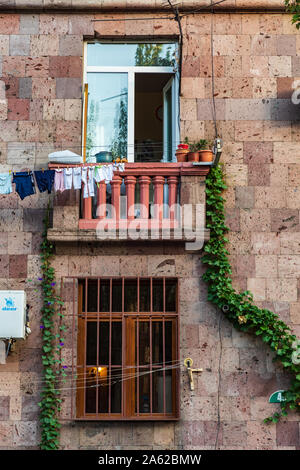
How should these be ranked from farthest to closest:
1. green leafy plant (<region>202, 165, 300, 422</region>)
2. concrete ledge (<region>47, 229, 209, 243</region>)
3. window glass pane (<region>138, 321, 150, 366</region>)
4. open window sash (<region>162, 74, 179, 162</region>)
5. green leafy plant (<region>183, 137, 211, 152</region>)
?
open window sash (<region>162, 74, 179, 162</region>)
green leafy plant (<region>183, 137, 211, 152</region>)
window glass pane (<region>138, 321, 150, 366</region>)
concrete ledge (<region>47, 229, 209, 243</region>)
green leafy plant (<region>202, 165, 300, 422</region>)

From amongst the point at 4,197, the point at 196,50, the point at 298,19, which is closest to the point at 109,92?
the point at 196,50

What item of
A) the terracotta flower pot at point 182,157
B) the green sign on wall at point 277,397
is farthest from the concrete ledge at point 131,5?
the green sign on wall at point 277,397

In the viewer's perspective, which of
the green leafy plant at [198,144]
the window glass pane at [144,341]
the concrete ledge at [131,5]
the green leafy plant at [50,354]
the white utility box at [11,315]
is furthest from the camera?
the concrete ledge at [131,5]

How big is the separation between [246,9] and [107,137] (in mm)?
3057

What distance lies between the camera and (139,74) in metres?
12.4

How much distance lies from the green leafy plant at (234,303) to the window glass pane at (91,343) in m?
1.83

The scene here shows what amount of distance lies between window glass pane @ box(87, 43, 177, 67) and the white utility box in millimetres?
4189

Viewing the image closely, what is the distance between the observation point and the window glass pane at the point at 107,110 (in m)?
12.2

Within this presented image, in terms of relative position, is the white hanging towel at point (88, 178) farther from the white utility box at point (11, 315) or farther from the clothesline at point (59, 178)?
the white utility box at point (11, 315)

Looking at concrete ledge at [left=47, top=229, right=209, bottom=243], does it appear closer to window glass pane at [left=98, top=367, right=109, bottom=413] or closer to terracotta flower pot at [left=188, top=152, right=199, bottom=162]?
terracotta flower pot at [left=188, top=152, right=199, bottom=162]

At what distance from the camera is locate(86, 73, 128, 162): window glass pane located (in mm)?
12227

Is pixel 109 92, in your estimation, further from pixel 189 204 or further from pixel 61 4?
pixel 189 204

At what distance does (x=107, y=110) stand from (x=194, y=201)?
2.33 meters

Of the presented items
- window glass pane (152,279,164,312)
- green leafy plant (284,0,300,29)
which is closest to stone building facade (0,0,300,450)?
window glass pane (152,279,164,312)
